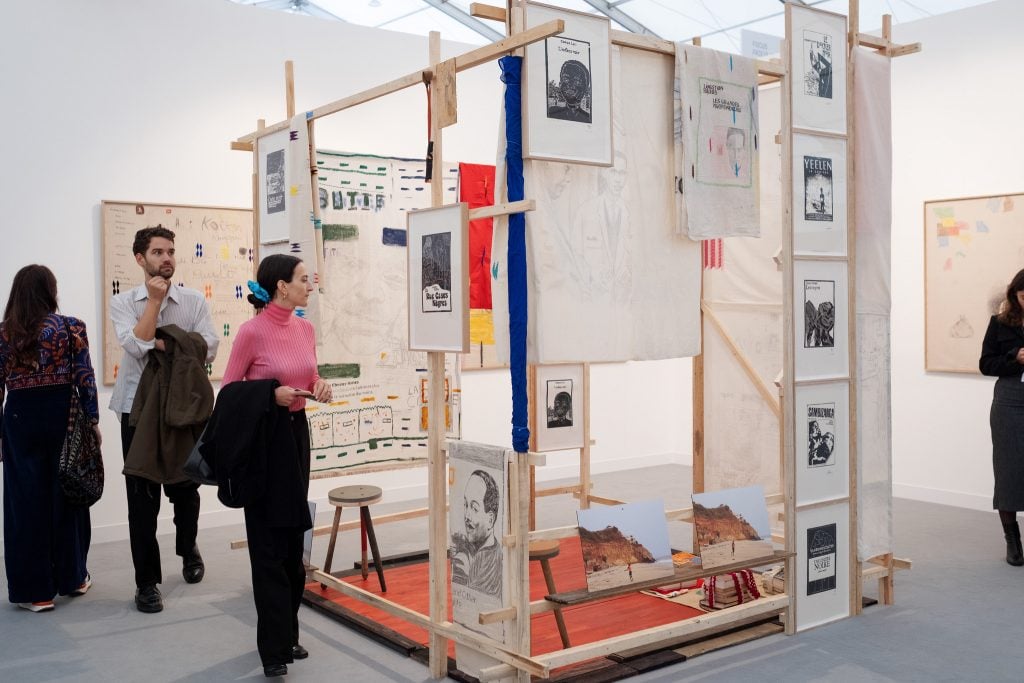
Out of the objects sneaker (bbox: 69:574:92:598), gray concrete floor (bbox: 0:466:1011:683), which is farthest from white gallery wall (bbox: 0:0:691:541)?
gray concrete floor (bbox: 0:466:1011:683)

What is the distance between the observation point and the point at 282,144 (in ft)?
15.5

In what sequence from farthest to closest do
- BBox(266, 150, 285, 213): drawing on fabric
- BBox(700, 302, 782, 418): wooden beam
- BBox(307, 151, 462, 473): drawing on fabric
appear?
BBox(307, 151, 462, 473): drawing on fabric < BBox(700, 302, 782, 418): wooden beam < BBox(266, 150, 285, 213): drawing on fabric

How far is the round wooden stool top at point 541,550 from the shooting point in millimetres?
3725

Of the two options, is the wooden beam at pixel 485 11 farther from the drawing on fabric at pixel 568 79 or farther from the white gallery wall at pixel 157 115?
the white gallery wall at pixel 157 115

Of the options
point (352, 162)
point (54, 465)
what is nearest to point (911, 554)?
point (352, 162)

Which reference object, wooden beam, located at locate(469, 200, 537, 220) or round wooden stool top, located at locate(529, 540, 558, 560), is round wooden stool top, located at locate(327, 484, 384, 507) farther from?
wooden beam, located at locate(469, 200, 537, 220)

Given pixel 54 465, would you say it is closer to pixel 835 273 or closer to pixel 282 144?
pixel 282 144

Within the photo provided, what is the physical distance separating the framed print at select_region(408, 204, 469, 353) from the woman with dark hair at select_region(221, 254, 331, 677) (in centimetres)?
40

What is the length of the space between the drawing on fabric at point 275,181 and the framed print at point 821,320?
2.37 meters

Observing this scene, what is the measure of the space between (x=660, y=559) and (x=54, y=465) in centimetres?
276

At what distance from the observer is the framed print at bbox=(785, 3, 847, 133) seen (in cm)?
408

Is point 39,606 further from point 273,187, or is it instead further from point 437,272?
point 437,272

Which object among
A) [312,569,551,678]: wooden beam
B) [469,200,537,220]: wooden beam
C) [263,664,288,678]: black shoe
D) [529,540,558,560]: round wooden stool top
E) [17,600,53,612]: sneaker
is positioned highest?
[469,200,537,220]: wooden beam

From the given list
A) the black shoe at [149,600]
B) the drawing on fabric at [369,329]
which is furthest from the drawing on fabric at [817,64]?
the black shoe at [149,600]
